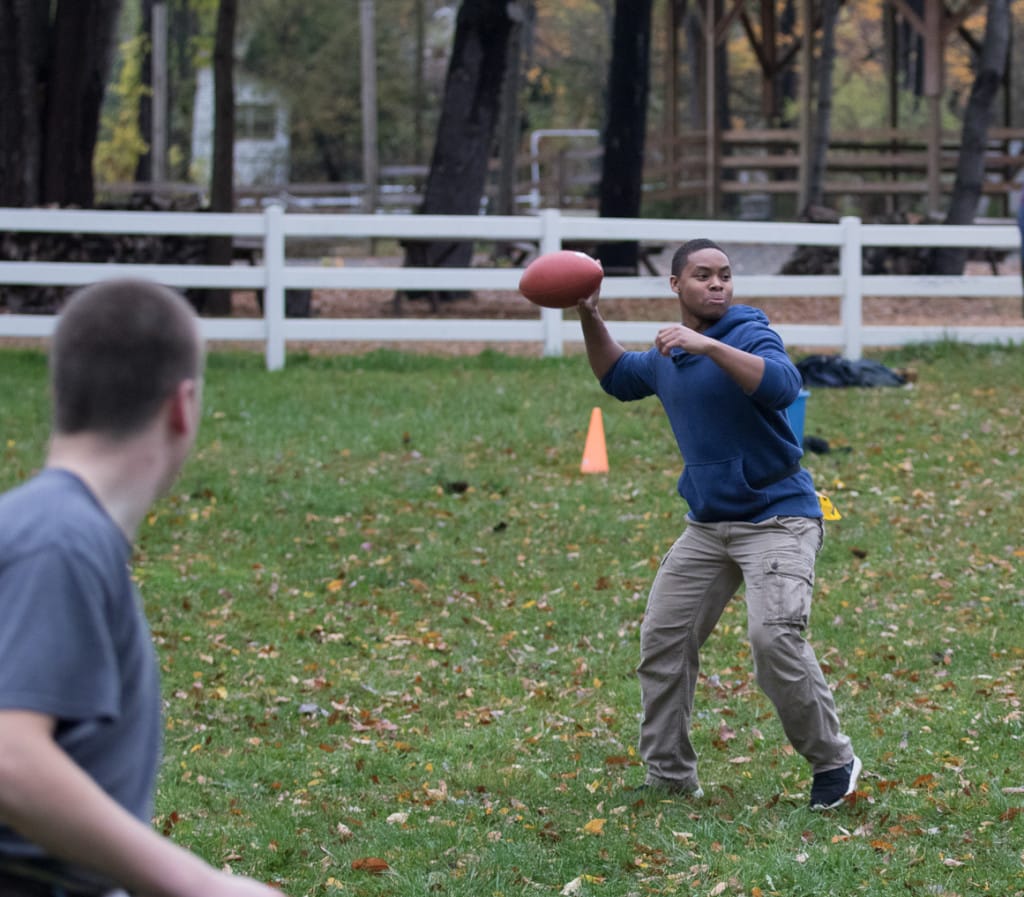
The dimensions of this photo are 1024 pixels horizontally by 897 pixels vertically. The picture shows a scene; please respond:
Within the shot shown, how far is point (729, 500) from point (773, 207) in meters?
31.0

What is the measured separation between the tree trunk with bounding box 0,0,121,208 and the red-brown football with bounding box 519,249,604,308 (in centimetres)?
1403

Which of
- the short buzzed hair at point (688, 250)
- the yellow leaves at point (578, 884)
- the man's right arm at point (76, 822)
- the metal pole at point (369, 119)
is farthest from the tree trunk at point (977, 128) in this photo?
the man's right arm at point (76, 822)

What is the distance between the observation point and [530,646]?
7.50 metres

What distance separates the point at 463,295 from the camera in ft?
67.5

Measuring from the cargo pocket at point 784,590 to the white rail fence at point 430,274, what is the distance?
9.49 metres

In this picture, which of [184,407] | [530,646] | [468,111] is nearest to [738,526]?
[530,646]

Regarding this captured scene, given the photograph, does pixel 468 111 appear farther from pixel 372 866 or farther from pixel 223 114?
pixel 372 866

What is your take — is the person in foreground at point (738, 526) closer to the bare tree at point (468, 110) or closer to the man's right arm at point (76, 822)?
the man's right arm at point (76, 822)

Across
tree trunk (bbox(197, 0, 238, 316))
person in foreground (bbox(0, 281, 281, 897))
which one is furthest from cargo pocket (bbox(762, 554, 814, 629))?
tree trunk (bbox(197, 0, 238, 316))

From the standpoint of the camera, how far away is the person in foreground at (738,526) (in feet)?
16.1

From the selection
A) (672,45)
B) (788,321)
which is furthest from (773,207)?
(788,321)

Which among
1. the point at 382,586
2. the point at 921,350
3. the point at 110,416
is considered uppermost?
the point at 110,416

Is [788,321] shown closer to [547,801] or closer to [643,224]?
[643,224]

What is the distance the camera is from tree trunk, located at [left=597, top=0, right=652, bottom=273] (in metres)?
20.8
